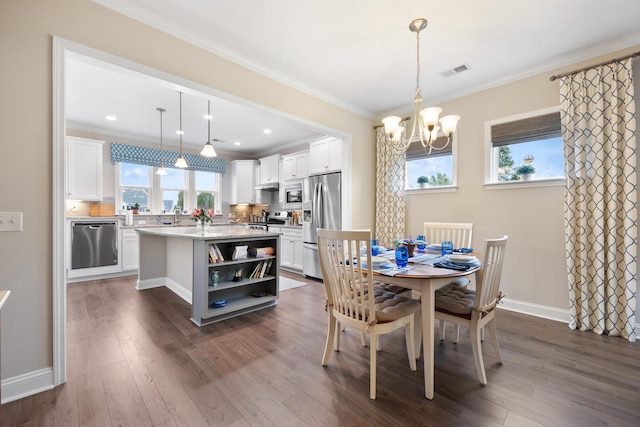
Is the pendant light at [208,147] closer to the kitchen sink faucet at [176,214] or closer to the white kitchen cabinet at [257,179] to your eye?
the white kitchen cabinet at [257,179]

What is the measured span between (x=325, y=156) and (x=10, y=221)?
374cm

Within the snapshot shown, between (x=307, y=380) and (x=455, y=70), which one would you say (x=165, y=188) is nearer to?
(x=307, y=380)

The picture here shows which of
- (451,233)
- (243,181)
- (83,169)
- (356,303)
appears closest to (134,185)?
(83,169)

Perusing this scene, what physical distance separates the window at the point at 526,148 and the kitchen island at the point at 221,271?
2.93m

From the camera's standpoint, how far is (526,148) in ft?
10.4

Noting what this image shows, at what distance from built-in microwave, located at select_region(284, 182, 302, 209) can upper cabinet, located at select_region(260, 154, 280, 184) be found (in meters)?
0.49

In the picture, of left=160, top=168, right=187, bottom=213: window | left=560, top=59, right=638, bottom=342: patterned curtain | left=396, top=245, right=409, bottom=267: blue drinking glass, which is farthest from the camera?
left=160, top=168, right=187, bottom=213: window

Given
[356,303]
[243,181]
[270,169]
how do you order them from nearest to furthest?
[356,303] → [270,169] → [243,181]

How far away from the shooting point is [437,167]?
12.8ft

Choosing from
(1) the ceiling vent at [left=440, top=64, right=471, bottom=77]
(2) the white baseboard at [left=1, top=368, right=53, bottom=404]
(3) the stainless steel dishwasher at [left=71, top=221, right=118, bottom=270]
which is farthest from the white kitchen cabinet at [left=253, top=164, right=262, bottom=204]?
(2) the white baseboard at [left=1, top=368, right=53, bottom=404]

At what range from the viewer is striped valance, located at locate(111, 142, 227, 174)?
5.07 m

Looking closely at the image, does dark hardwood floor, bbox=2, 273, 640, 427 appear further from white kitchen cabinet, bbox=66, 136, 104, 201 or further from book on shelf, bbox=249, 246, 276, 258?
white kitchen cabinet, bbox=66, 136, 104, 201

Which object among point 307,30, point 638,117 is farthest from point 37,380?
point 638,117

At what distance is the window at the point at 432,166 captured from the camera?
3.75 meters
